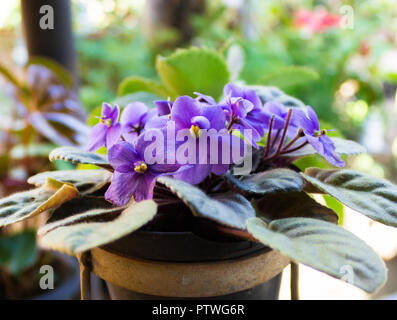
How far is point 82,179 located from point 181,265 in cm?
18

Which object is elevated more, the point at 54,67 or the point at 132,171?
the point at 54,67

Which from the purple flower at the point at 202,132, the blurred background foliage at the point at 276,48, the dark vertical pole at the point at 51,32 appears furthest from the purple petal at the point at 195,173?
the blurred background foliage at the point at 276,48

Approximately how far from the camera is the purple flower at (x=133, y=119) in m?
0.45

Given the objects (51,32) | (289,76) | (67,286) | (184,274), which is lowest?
(67,286)

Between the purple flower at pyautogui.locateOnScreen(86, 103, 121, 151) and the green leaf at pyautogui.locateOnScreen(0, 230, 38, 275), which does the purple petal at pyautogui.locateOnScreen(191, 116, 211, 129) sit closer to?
the purple flower at pyautogui.locateOnScreen(86, 103, 121, 151)

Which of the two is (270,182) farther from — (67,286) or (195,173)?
(67,286)

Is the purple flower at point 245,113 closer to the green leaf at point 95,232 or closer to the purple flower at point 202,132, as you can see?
the purple flower at point 202,132

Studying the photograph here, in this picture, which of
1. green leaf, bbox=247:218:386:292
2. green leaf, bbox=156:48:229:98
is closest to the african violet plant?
green leaf, bbox=247:218:386:292

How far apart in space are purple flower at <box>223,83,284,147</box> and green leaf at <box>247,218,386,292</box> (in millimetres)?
104

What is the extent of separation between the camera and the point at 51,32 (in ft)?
3.08

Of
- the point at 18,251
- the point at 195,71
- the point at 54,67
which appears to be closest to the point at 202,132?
the point at 195,71

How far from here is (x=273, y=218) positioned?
394 mm
